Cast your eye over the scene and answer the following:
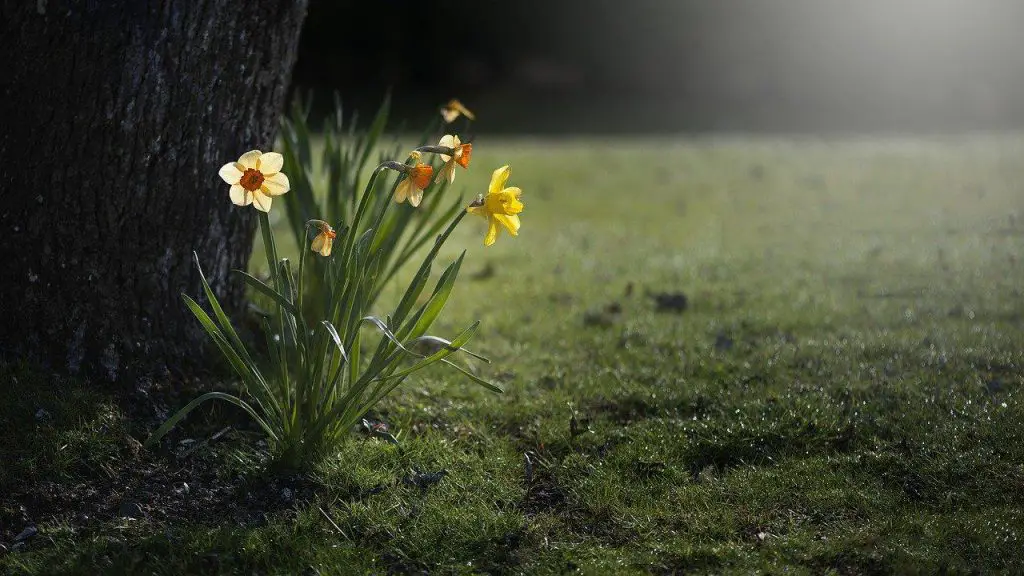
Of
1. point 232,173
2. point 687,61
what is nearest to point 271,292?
point 232,173

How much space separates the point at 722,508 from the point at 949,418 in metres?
0.87

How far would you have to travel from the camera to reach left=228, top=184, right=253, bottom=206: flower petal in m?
2.48

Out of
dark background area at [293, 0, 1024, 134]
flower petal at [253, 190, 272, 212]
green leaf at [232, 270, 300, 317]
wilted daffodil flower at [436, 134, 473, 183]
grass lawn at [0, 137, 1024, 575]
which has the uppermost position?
dark background area at [293, 0, 1024, 134]

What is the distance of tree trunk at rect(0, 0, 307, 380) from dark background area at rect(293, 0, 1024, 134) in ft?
26.9

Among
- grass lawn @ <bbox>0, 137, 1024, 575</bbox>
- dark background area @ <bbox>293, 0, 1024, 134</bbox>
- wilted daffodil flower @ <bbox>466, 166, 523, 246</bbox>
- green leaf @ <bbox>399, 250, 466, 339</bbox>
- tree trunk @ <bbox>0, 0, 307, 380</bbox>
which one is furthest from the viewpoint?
dark background area @ <bbox>293, 0, 1024, 134</bbox>

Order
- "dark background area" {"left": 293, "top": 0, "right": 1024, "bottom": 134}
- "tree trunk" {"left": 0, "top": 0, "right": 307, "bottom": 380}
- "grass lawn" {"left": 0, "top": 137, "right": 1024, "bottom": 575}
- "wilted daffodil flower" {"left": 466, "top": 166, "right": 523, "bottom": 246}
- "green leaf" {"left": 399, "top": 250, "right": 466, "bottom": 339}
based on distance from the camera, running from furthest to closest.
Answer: "dark background area" {"left": 293, "top": 0, "right": 1024, "bottom": 134} < "tree trunk" {"left": 0, "top": 0, "right": 307, "bottom": 380} < "green leaf" {"left": 399, "top": 250, "right": 466, "bottom": 339} < "wilted daffodil flower" {"left": 466, "top": 166, "right": 523, "bottom": 246} < "grass lawn" {"left": 0, "top": 137, "right": 1024, "bottom": 575}

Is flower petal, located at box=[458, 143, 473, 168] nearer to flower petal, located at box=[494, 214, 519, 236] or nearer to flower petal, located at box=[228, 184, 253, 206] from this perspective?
flower petal, located at box=[494, 214, 519, 236]

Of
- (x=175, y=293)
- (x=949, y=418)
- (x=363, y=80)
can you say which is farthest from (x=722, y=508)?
(x=363, y=80)

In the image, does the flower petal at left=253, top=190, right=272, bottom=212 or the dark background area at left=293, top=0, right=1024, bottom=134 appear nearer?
the flower petal at left=253, top=190, right=272, bottom=212

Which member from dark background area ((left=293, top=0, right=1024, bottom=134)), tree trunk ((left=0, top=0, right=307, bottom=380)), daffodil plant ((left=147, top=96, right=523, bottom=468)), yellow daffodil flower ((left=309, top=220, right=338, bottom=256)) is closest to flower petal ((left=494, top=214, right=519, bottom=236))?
daffodil plant ((left=147, top=96, right=523, bottom=468))

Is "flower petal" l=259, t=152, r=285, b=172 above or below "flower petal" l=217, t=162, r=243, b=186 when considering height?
above

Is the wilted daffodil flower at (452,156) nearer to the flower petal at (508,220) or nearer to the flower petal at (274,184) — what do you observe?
the flower petal at (508,220)

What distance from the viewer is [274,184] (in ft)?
8.28

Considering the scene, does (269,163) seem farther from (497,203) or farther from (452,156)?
(497,203)
